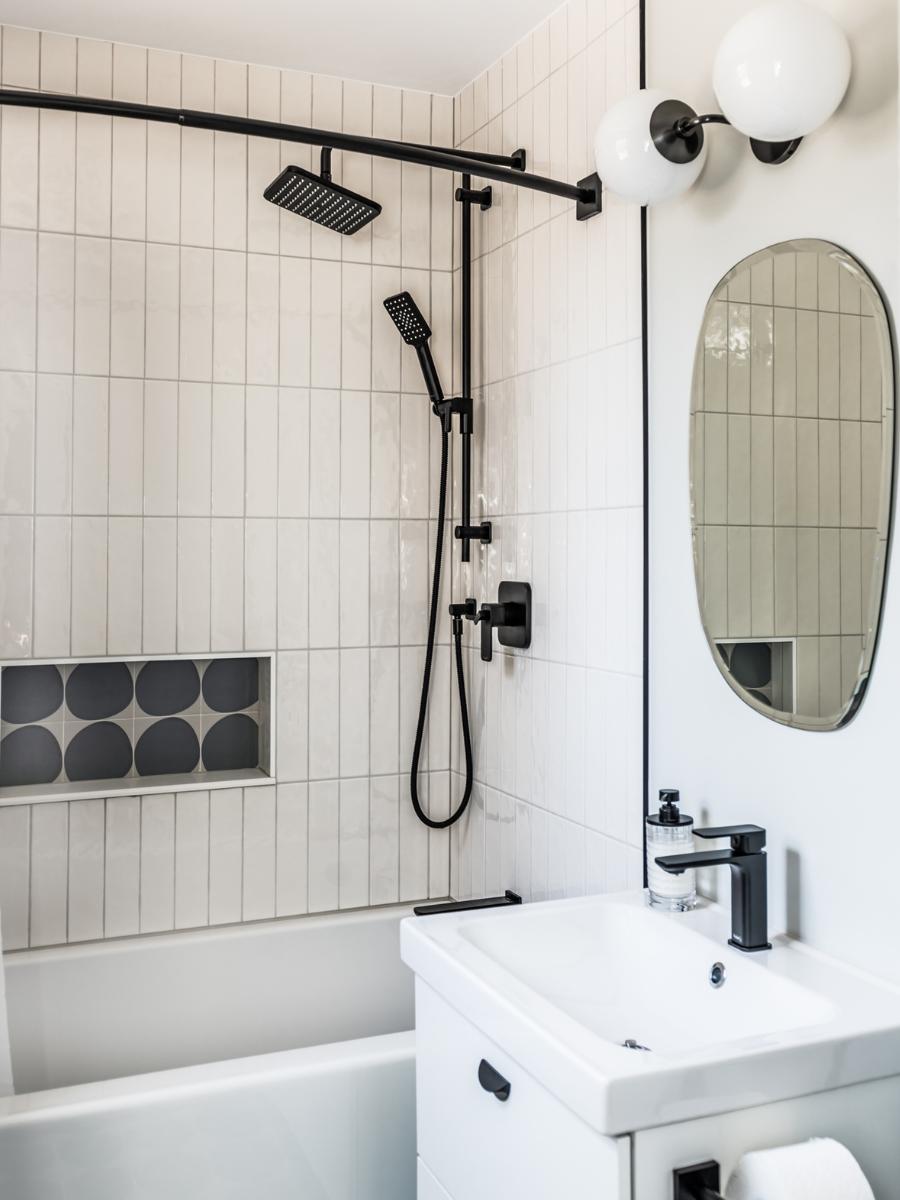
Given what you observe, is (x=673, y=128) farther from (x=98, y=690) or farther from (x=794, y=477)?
(x=98, y=690)

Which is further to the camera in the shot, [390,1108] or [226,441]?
[226,441]

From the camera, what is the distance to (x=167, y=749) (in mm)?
2658

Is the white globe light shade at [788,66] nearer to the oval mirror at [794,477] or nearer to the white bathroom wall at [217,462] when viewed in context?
the oval mirror at [794,477]

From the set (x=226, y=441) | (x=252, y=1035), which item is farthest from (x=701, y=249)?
(x=252, y=1035)

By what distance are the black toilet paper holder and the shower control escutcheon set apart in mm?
1315

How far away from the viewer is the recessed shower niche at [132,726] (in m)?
2.50

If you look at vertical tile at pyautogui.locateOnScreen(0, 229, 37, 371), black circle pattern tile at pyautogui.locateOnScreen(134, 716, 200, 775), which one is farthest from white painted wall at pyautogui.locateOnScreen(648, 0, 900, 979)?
vertical tile at pyautogui.locateOnScreen(0, 229, 37, 371)

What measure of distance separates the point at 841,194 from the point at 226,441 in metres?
1.57

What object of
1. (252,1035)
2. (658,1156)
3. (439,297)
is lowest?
(252,1035)

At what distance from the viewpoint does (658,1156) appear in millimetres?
1141

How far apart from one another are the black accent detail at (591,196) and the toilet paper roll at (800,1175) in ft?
5.51

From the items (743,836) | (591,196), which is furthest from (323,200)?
(743,836)

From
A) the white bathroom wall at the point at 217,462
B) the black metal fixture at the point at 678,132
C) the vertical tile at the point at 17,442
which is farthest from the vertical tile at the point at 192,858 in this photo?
the black metal fixture at the point at 678,132

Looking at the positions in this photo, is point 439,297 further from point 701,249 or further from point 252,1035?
point 252,1035
